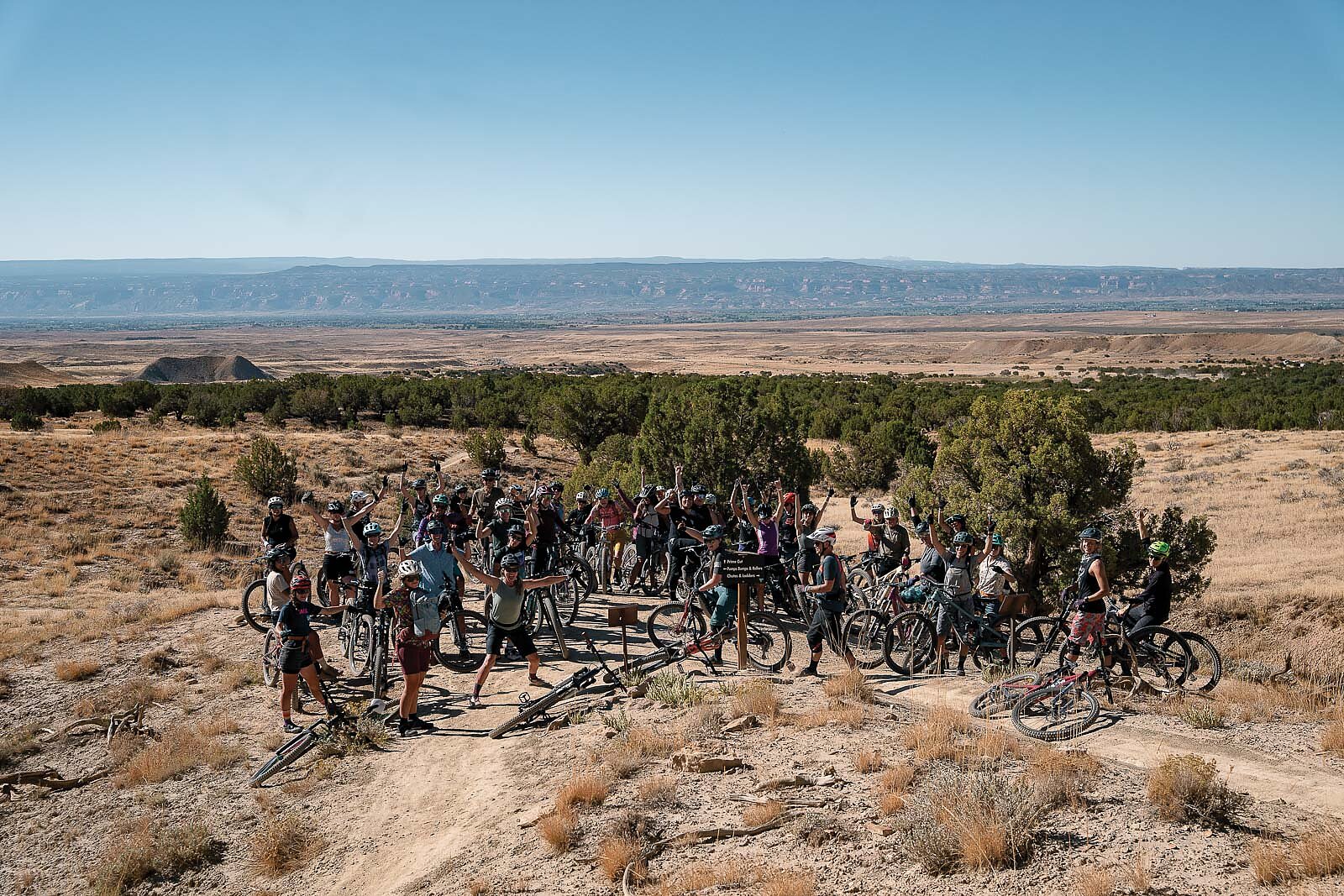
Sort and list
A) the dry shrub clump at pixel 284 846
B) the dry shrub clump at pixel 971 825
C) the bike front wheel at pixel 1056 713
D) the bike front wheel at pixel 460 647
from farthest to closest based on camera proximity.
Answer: the bike front wheel at pixel 460 647 < the bike front wheel at pixel 1056 713 < the dry shrub clump at pixel 284 846 < the dry shrub clump at pixel 971 825

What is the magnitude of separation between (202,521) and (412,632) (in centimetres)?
1477

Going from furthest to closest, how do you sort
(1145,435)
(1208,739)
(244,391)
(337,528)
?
(244,391) → (1145,435) → (337,528) → (1208,739)

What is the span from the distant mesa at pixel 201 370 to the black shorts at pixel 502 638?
104045mm

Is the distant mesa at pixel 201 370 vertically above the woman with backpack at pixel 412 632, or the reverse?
the woman with backpack at pixel 412 632

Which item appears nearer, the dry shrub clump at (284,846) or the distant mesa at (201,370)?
the dry shrub clump at (284,846)

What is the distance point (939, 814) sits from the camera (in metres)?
6.66

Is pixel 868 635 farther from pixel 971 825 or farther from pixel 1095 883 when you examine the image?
pixel 1095 883

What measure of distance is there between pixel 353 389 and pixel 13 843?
162ft

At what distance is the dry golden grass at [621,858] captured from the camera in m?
6.80

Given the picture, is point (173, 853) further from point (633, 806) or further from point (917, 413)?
point (917, 413)

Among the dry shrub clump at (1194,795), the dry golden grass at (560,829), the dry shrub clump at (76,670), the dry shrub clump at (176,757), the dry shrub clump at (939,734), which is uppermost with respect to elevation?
the dry shrub clump at (1194,795)

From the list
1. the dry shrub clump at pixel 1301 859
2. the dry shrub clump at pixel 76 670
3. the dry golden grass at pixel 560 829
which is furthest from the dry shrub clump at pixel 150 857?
the dry shrub clump at pixel 1301 859

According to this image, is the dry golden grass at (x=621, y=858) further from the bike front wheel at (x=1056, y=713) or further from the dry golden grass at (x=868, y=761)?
the bike front wheel at (x=1056, y=713)

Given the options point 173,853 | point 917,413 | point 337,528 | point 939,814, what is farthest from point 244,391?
point 939,814
